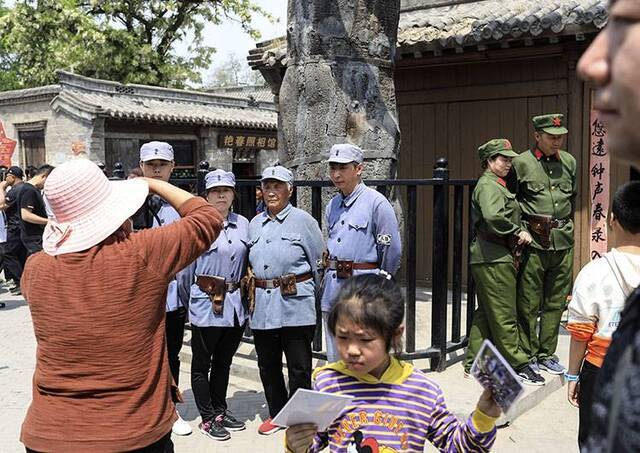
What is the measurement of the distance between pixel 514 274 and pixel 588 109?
131 inches

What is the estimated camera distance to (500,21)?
23.8 ft

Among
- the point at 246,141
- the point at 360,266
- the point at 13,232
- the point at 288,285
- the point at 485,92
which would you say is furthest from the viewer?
the point at 246,141

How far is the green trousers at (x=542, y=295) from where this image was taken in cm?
536

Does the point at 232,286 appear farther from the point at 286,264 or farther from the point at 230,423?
the point at 230,423

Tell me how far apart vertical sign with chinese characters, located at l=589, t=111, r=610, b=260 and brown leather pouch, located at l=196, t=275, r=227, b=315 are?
4.77m

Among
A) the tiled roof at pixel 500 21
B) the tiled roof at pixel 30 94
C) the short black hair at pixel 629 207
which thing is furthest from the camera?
the tiled roof at pixel 30 94

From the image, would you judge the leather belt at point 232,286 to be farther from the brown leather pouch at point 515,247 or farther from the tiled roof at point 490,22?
the tiled roof at point 490,22

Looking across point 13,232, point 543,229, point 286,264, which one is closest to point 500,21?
point 543,229

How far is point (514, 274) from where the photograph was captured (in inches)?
204

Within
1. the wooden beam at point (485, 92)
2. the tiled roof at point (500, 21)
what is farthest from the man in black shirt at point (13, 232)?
the tiled roof at point (500, 21)

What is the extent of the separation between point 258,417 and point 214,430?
1.57 ft

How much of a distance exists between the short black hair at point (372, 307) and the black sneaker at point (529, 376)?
10.7ft

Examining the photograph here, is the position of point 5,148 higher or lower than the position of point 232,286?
higher

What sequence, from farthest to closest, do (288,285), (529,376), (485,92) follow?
1. (485,92)
2. (529,376)
3. (288,285)
